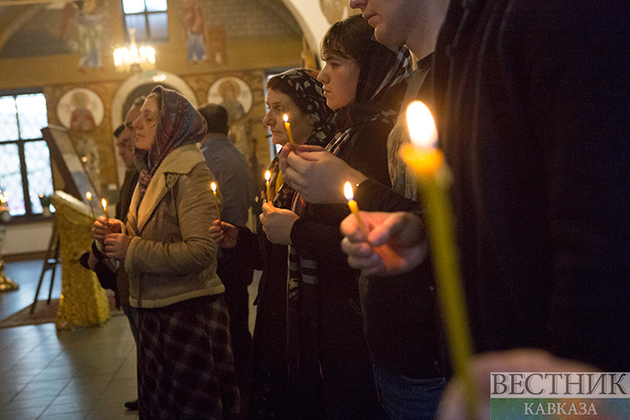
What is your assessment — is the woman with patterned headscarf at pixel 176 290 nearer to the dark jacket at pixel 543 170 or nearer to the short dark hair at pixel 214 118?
the short dark hair at pixel 214 118

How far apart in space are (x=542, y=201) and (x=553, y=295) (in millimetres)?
119

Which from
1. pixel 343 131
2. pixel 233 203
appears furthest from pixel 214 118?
pixel 343 131

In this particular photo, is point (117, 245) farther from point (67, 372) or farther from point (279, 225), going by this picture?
point (67, 372)

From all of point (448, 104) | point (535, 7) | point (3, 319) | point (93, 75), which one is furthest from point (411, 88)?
point (93, 75)

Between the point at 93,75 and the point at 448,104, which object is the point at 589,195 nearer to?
the point at 448,104

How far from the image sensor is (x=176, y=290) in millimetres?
2443

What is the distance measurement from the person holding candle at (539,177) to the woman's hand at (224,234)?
5.38 feet

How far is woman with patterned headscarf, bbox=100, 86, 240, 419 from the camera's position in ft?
7.86

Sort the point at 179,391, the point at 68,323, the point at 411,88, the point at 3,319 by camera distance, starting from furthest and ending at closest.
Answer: the point at 3,319 < the point at 68,323 < the point at 179,391 < the point at 411,88

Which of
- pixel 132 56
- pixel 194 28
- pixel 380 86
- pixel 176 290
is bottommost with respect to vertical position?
pixel 176 290

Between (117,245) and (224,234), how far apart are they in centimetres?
47

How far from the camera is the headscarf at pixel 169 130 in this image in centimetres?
261

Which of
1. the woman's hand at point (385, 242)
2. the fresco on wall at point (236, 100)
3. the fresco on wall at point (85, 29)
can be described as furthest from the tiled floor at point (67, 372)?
the fresco on wall at point (85, 29)

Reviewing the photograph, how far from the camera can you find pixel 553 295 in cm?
54
